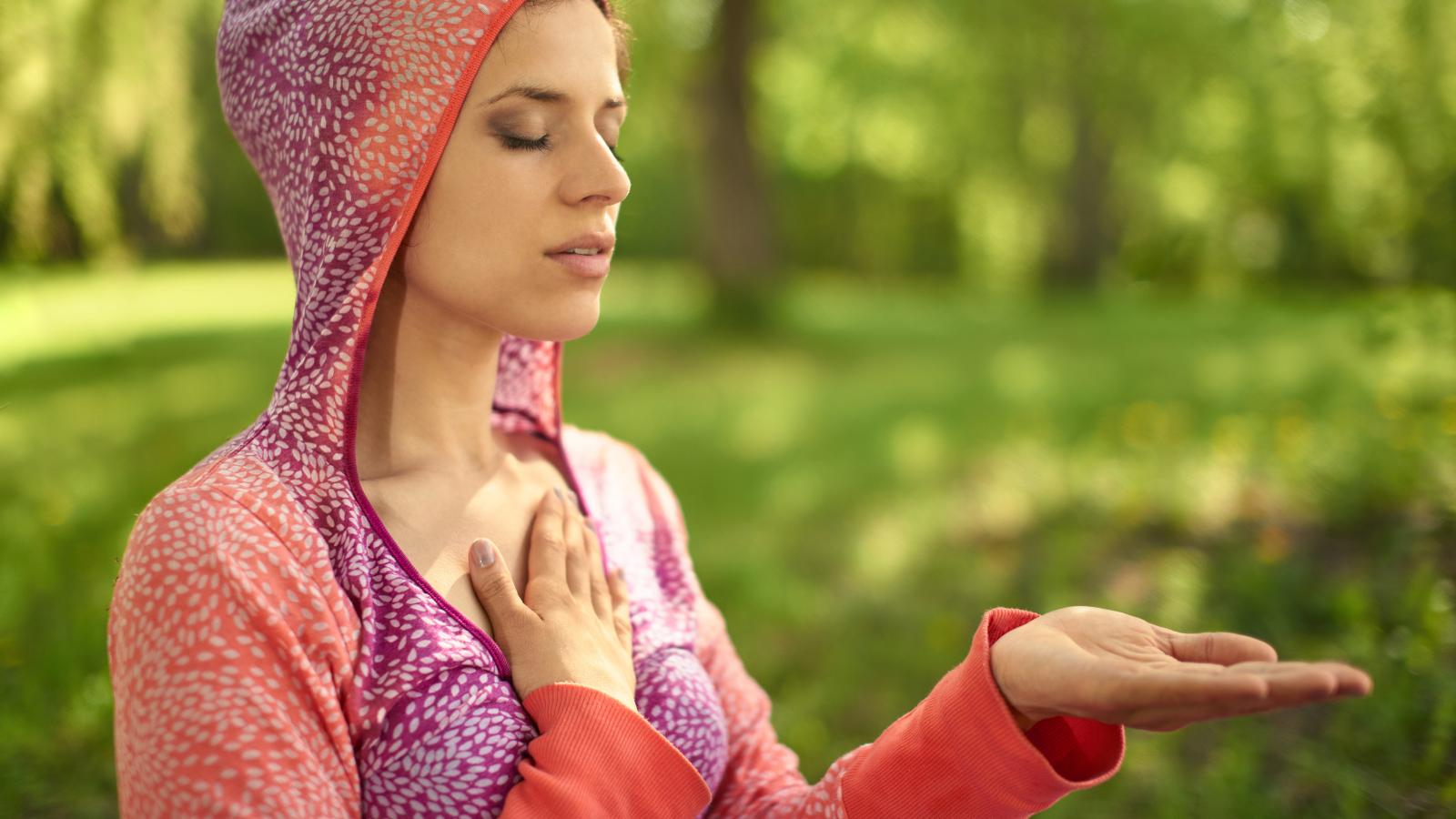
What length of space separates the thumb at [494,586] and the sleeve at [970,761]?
0.53 m

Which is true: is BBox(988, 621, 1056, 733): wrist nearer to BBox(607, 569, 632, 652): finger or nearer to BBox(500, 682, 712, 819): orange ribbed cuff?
BBox(500, 682, 712, 819): orange ribbed cuff

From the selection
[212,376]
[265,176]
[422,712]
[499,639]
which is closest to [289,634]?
[422,712]

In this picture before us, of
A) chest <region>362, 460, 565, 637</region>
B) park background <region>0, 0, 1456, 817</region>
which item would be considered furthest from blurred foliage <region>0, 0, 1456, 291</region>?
chest <region>362, 460, 565, 637</region>

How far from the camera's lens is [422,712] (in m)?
1.25

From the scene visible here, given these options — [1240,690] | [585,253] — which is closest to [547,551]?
[585,253]

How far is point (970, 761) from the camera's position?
130 cm

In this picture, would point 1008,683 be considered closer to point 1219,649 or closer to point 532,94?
point 1219,649

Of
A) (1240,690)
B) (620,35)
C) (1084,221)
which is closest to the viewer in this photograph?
(1240,690)

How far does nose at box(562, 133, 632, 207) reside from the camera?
4.59 ft

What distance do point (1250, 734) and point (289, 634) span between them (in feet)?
9.45

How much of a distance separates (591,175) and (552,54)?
0.56 feet

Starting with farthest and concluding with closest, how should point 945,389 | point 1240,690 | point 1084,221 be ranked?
1. point 1084,221
2. point 945,389
3. point 1240,690

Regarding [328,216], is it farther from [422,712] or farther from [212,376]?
[212,376]

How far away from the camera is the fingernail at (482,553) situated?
1.44m
